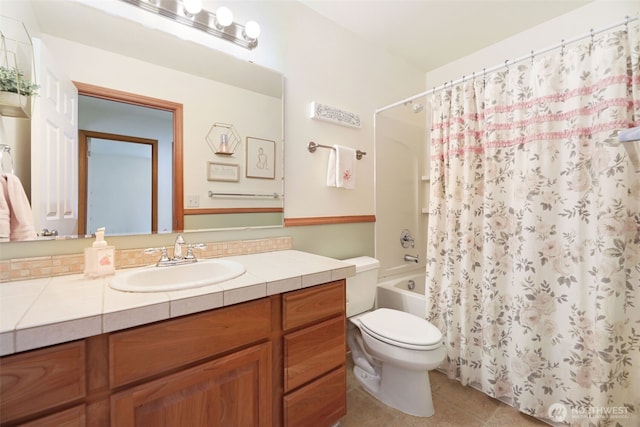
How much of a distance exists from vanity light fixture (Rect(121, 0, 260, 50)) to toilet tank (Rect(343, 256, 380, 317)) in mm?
1413

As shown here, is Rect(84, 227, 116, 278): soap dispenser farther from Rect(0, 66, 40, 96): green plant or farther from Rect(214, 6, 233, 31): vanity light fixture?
Rect(214, 6, 233, 31): vanity light fixture

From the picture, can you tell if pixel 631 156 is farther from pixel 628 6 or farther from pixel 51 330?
pixel 51 330

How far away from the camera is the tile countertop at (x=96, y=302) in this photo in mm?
631

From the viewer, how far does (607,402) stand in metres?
1.21

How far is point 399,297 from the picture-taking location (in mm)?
1979

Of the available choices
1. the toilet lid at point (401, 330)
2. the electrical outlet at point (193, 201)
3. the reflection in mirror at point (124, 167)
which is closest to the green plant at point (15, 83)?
the reflection in mirror at point (124, 167)

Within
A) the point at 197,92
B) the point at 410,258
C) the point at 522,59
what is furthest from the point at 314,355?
the point at 522,59

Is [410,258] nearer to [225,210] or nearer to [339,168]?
[339,168]

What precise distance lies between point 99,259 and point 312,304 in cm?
83

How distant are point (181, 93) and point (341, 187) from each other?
1.09 m

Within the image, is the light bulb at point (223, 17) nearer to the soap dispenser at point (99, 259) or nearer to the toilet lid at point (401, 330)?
the soap dispenser at point (99, 259)

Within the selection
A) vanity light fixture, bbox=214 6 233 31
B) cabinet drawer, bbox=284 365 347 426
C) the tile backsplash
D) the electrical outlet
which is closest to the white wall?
vanity light fixture, bbox=214 6 233 31

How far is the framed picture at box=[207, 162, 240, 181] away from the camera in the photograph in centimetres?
143

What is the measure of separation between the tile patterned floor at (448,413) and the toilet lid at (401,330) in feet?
1.36
